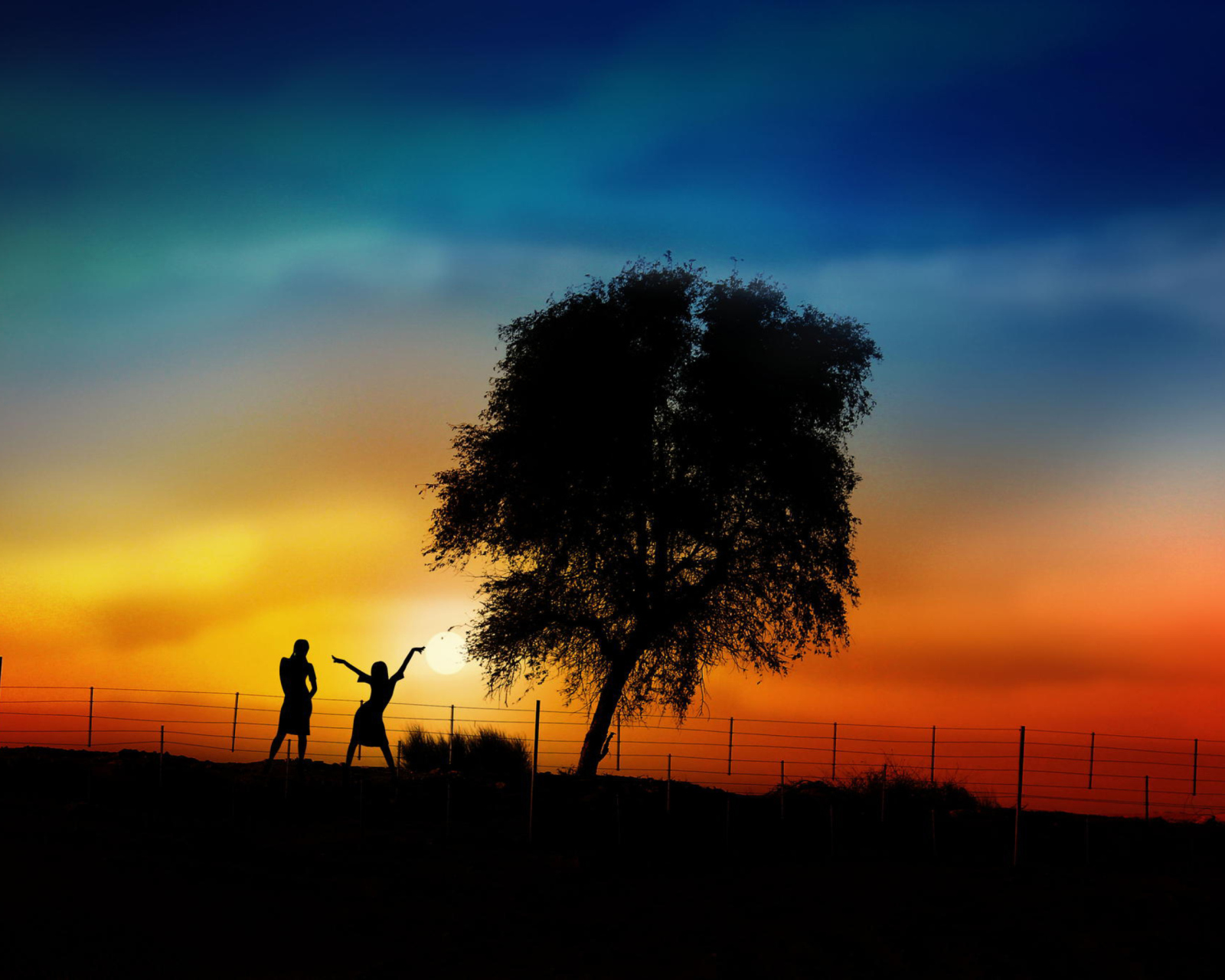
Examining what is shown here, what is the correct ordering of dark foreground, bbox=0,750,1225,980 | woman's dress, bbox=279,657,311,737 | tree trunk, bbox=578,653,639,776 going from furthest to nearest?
tree trunk, bbox=578,653,639,776 → woman's dress, bbox=279,657,311,737 → dark foreground, bbox=0,750,1225,980

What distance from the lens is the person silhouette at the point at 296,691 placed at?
19500 mm

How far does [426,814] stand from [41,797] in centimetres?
672

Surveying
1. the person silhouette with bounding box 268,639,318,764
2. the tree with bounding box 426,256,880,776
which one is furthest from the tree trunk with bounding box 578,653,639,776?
the person silhouette with bounding box 268,639,318,764

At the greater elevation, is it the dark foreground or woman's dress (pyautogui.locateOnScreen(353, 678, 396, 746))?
woman's dress (pyautogui.locateOnScreen(353, 678, 396, 746))

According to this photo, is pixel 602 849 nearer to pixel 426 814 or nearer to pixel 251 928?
pixel 426 814

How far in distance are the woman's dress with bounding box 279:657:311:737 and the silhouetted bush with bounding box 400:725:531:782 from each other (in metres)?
7.26

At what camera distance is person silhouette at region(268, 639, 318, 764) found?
19500mm

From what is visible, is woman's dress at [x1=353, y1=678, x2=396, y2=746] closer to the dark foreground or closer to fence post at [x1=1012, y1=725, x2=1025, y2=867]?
the dark foreground

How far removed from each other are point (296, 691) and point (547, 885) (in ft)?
20.0

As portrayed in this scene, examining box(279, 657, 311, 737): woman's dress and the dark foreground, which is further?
box(279, 657, 311, 737): woman's dress

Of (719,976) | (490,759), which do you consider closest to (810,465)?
(490,759)

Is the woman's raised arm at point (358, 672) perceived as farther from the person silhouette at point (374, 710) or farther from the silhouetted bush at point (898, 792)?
the silhouetted bush at point (898, 792)

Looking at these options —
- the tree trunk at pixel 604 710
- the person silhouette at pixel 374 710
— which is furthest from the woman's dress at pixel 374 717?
the tree trunk at pixel 604 710

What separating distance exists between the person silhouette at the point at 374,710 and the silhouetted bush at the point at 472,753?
7051mm
